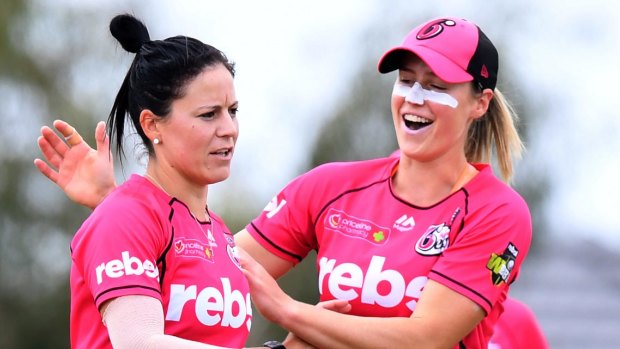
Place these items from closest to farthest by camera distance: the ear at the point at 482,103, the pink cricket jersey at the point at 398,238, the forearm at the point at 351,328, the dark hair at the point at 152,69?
the dark hair at the point at 152,69 → the forearm at the point at 351,328 → the pink cricket jersey at the point at 398,238 → the ear at the point at 482,103

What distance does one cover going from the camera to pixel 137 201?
4.48 meters

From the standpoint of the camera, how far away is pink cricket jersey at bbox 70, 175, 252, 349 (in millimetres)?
4296

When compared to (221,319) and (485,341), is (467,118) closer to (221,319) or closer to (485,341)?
(485,341)

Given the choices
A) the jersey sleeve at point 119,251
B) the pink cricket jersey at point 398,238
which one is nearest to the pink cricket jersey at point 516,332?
the pink cricket jersey at point 398,238

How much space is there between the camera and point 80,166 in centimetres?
518

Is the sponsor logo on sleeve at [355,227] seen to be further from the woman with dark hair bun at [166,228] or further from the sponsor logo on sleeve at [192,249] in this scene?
the sponsor logo on sleeve at [192,249]

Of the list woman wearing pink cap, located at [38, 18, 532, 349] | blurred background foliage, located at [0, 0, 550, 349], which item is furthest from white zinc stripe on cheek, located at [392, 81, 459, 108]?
blurred background foliage, located at [0, 0, 550, 349]

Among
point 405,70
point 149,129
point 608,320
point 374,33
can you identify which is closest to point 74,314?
point 149,129

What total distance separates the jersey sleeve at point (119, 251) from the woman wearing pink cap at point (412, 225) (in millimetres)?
701

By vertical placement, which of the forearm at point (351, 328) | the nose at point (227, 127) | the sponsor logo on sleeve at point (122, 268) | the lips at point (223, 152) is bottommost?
the forearm at point (351, 328)

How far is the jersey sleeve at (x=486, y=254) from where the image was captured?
5.07 meters

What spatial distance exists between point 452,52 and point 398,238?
77 centimetres

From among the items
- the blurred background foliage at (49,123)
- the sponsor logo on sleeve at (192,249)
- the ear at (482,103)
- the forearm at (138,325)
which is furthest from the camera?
the blurred background foliage at (49,123)

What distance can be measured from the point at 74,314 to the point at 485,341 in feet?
5.68
